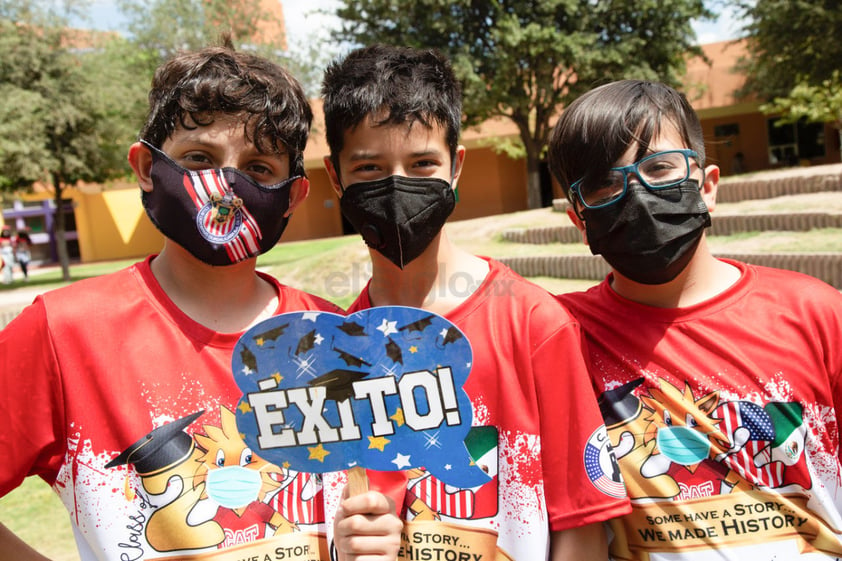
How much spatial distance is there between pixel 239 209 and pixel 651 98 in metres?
1.27

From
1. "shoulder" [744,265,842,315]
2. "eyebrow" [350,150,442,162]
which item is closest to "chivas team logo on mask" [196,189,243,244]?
"eyebrow" [350,150,442,162]

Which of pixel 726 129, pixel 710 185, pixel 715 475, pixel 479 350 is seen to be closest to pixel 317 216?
pixel 726 129

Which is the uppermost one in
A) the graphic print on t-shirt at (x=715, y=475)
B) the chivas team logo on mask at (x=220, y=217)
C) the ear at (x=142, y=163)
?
the ear at (x=142, y=163)

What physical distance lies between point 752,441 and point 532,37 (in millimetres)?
16400

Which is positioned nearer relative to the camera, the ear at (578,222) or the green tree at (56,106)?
the ear at (578,222)

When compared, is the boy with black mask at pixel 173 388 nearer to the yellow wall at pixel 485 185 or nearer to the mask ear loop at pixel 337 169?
the mask ear loop at pixel 337 169

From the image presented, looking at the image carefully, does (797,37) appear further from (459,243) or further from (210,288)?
(210,288)

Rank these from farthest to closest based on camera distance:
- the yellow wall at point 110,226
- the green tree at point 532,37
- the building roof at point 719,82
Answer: the yellow wall at point 110,226 → the building roof at point 719,82 → the green tree at point 532,37

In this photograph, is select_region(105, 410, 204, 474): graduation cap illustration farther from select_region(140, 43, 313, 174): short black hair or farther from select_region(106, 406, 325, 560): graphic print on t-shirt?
select_region(140, 43, 313, 174): short black hair

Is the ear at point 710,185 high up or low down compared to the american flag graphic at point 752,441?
up

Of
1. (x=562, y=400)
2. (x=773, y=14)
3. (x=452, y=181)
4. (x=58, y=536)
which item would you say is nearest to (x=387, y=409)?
(x=562, y=400)

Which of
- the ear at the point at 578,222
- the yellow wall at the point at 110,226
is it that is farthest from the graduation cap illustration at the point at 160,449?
the yellow wall at the point at 110,226

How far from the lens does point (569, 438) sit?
1684 mm

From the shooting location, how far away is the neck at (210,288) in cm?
186
